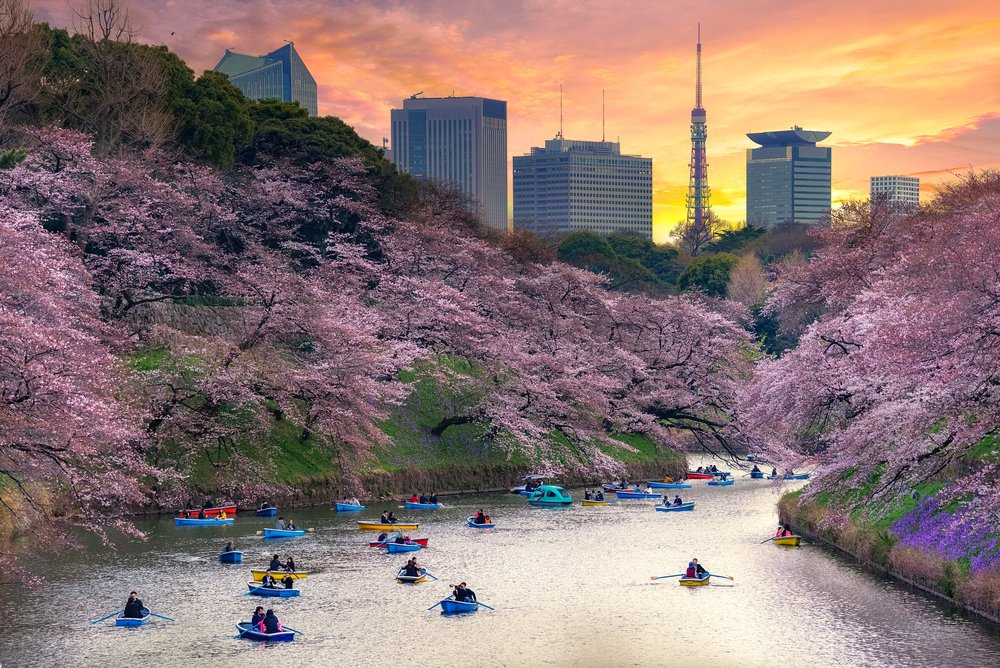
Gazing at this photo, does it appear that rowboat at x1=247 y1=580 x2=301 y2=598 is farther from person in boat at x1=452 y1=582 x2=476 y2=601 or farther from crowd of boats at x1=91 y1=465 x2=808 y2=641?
person in boat at x1=452 y1=582 x2=476 y2=601

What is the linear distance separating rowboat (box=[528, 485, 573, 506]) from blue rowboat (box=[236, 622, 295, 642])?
3275 centimetres

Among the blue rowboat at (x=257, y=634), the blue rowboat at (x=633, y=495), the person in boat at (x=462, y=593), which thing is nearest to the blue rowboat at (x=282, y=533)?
the person in boat at (x=462, y=593)

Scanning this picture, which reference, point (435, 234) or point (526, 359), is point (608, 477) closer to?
point (526, 359)

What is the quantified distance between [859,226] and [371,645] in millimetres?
53389

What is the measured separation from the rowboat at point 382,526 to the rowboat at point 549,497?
12.8m

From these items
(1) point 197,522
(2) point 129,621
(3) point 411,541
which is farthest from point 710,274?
(2) point 129,621

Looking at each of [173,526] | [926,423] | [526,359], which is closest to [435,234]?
[526,359]

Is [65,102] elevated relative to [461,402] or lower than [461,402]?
elevated

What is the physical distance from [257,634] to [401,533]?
1714 cm

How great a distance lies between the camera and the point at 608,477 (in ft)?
265

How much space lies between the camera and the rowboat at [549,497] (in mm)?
68938

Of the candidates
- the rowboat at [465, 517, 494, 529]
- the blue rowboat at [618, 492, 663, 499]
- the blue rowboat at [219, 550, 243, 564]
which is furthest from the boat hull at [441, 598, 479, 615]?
the blue rowboat at [618, 492, 663, 499]

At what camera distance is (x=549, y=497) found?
69.2 meters

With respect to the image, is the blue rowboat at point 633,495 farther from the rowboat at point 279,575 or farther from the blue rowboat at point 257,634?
the blue rowboat at point 257,634
